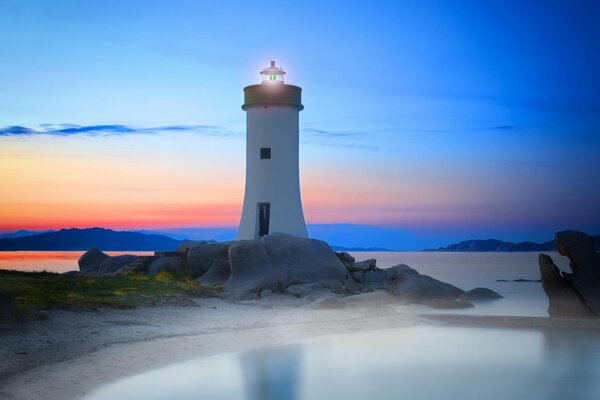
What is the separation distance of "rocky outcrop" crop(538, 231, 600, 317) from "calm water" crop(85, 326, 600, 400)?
157 centimetres

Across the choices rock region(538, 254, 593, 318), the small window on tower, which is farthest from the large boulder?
rock region(538, 254, 593, 318)

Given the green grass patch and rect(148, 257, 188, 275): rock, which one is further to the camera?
rect(148, 257, 188, 275): rock

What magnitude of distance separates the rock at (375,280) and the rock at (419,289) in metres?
0.31

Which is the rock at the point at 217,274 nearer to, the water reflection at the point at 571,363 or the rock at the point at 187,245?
the rock at the point at 187,245

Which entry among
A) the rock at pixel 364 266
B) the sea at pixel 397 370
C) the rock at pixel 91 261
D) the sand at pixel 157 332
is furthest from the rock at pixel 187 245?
the sea at pixel 397 370

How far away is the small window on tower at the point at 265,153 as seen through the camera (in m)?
26.4

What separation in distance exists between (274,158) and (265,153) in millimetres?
435

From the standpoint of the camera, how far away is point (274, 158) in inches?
1038

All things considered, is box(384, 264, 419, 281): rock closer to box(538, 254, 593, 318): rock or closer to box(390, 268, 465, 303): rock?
box(390, 268, 465, 303): rock

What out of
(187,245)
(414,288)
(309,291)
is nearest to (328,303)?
(309,291)

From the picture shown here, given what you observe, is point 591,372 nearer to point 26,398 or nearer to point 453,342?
point 453,342

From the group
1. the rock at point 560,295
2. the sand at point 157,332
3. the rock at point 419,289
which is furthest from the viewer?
the rock at point 419,289

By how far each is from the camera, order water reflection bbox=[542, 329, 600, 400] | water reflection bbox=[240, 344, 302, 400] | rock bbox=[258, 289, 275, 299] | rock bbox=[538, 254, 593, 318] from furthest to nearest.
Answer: rock bbox=[258, 289, 275, 299] < rock bbox=[538, 254, 593, 318] < water reflection bbox=[542, 329, 600, 400] < water reflection bbox=[240, 344, 302, 400]

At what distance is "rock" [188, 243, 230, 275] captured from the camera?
80.5 feet
